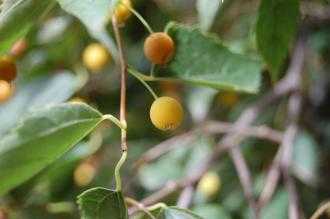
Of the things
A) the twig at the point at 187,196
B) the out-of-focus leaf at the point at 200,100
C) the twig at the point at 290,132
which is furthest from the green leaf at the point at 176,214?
the out-of-focus leaf at the point at 200,100

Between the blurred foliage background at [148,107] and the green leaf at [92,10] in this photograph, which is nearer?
the green leaf at [92,10]

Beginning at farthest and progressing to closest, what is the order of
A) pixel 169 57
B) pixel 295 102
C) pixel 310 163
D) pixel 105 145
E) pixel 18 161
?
pixel 105 145, pixel 310 163, pixel 295 102, pixel 169 57, pixel 18 161

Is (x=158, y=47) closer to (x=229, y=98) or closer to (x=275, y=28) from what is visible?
(x=275, y=28)

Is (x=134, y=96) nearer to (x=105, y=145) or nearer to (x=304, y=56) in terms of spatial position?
(x=105, y=145)

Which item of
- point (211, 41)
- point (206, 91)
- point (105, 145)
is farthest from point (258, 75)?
point (105, 145)

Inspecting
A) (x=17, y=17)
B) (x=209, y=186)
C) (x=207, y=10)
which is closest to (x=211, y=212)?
(x=209, y=186)

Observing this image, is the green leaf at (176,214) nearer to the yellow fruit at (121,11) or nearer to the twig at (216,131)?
the yellow fruit at (121,11)
